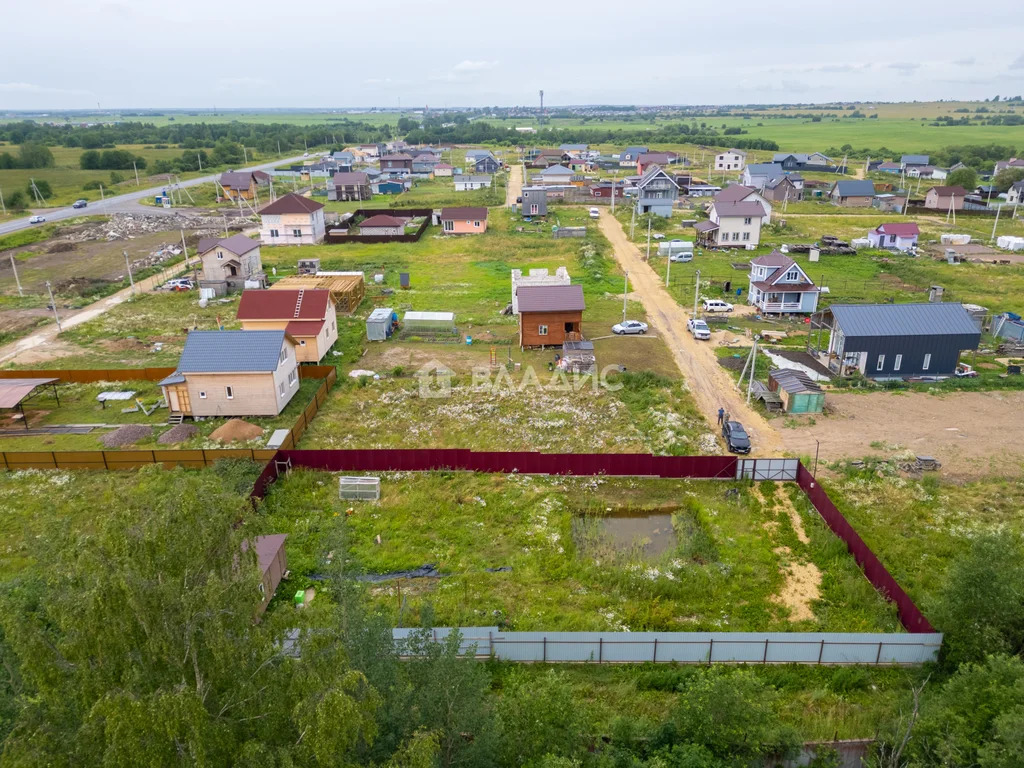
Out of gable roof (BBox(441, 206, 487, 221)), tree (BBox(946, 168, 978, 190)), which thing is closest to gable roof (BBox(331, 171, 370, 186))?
gable roof (BBox(441, 206, 487, 221))

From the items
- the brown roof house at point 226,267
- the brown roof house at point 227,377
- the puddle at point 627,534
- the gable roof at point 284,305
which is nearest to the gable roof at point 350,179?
the brown roof house at point 226,267

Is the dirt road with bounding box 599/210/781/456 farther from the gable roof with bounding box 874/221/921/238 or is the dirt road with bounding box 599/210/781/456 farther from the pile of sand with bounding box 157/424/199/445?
the gable roof with bounding box 874/221/921/238

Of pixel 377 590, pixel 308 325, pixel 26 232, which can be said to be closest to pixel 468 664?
pixel 377 590

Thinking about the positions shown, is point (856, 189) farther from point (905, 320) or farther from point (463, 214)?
point (905, 320)

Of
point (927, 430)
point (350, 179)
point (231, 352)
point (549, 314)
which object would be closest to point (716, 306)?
point (549, 314)

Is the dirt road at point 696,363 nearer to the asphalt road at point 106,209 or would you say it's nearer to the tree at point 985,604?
the tree at point 985,604

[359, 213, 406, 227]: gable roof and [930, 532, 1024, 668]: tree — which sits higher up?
[359, 213, 406, 227]: gable roof
